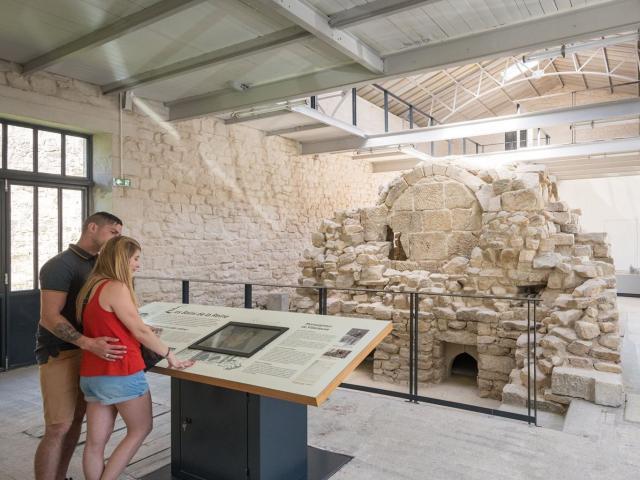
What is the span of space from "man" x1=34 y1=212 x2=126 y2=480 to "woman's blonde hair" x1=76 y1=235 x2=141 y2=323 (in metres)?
0.16

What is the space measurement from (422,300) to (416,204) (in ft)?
6.43

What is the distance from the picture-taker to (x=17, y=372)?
5645mm

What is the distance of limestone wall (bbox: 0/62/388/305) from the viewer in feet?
21.2

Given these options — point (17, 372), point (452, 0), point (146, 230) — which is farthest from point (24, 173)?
point (452, 0)

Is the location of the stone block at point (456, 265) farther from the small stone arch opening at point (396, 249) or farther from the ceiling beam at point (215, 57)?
the ceiling beam at point (215, 57)

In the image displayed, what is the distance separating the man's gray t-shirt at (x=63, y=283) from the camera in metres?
2.46

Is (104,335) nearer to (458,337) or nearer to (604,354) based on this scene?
(604,354)

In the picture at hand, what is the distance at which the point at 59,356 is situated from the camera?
8.25 ft

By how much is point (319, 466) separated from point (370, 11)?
3733mm

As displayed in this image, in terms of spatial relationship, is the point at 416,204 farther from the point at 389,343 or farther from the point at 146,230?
the point at 146,230

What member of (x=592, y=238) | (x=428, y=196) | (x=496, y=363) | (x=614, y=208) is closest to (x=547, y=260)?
(x=592, y=238)

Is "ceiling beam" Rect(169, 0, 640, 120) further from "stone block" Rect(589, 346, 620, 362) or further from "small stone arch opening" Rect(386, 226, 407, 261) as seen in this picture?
"small stone arch opening" Rect(386, 226, 407, 261)

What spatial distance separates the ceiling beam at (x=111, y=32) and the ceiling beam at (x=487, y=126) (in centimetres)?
623

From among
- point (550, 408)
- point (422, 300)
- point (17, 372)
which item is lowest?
point (550, 408)
